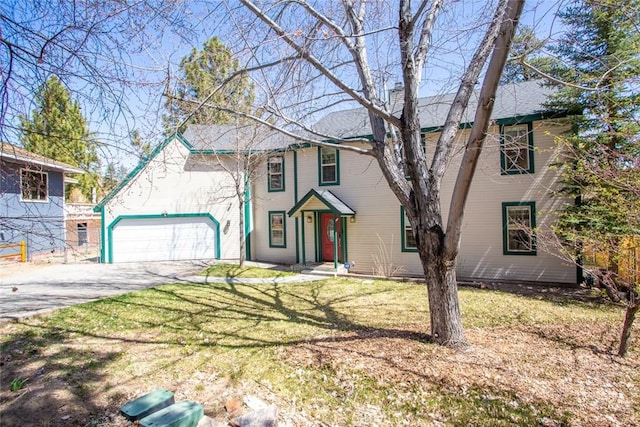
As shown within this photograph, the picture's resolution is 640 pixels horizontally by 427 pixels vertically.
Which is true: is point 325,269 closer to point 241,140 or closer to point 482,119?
point 241,140

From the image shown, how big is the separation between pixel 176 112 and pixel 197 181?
11070 mm

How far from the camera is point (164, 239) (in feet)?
52.4

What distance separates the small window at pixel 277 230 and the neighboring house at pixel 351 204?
1.7 inches

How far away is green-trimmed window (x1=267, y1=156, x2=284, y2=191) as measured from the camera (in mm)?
15289

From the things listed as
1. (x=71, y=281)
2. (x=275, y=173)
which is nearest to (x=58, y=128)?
(x=71, y=281)

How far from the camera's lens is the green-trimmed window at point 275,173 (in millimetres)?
15289

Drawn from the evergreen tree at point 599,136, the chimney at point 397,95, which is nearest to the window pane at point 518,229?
the evergreen tree at point 599,136

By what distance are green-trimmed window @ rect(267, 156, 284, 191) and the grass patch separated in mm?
3710

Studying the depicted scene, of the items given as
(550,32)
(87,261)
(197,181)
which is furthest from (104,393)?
(87,261)

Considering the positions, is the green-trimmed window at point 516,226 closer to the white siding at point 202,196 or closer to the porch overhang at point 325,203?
the porch overhang at point 325,203

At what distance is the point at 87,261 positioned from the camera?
15945 millimetres

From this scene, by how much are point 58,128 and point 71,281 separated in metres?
9.44

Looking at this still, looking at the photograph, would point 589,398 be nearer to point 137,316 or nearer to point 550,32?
point 550,32

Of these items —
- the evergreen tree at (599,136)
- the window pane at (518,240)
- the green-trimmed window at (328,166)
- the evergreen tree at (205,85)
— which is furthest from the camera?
→ the green-trimmed window at (328,166)
